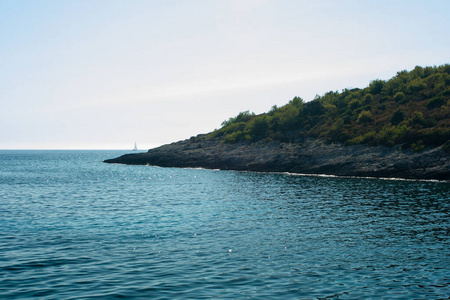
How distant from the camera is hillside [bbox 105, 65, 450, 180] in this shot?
7056 centimetres

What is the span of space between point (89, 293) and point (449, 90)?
3940 inches

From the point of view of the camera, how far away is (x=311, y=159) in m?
86.2

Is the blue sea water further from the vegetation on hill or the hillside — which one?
the vegetation on hill

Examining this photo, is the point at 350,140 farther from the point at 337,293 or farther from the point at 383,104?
the point at 337,293

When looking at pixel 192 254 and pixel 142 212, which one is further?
pixel 142 212

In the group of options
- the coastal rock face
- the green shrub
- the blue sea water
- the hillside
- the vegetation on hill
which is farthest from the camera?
the green shrub

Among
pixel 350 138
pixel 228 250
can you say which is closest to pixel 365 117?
pixel 350 138

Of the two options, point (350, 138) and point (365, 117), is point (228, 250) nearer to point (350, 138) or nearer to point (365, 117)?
point (350, 138)

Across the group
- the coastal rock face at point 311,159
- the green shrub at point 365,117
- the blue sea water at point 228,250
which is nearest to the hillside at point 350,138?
the coastal rock face at point 311,159

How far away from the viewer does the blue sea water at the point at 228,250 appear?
1480 centimetres

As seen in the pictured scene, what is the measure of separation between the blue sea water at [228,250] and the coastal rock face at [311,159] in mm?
29790

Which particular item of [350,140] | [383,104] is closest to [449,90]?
[383,104]

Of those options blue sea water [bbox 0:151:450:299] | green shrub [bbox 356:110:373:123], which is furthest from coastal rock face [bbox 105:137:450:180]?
blue sea water [bbox 0:151:450:299]

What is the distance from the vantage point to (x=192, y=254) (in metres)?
19.9
